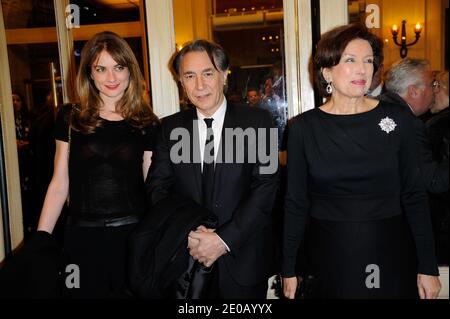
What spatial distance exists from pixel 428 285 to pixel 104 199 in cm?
145

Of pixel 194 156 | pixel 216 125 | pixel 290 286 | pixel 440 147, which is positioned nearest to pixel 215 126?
pixel 216 125

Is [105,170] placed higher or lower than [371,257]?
higher

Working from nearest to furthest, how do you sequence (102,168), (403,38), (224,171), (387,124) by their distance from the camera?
(387,124)
(224,171)
(102,168)
(403,38)

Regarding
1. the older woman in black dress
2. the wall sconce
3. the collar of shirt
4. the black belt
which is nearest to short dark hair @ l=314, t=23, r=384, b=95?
the older woman in black dress

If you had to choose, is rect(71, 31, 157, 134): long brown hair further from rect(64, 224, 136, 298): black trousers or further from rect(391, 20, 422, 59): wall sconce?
rect(391, 20, 422, 59): wall sconce

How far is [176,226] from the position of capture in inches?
66.0

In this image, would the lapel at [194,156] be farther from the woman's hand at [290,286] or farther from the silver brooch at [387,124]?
the silver brooch at [387,124]

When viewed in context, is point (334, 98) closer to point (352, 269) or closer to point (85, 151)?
point (352, 269)

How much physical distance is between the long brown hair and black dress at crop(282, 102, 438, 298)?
0.77 meters

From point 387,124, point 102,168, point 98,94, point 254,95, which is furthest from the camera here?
point 254,95

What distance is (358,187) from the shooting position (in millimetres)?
1718

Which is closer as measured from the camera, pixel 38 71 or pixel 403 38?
→ pixel 403 38

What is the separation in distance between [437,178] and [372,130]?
1.41 ft

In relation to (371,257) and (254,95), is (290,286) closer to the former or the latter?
(371,257)
